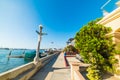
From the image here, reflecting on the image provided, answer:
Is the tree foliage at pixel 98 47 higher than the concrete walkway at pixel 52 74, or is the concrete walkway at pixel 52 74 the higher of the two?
the tree foliage at pixel 98 47

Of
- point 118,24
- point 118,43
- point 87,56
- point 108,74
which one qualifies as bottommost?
point 108,74

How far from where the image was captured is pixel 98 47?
9.94 meters

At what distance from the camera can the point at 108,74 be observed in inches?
432

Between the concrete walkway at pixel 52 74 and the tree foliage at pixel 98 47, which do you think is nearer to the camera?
the tree foliage at pixel 98 47

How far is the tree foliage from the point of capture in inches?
391

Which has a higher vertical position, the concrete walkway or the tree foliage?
the tree foliage

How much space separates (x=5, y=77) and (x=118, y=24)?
8.58 meters

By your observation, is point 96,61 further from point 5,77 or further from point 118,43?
point 5,77

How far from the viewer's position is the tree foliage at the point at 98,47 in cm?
992

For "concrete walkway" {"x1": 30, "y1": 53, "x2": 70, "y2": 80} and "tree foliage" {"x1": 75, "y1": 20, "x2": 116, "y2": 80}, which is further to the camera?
"concrete walkway" {"x1": 30, "y1": 53, "x2": 70, "y2": 80}

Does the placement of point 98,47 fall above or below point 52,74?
above

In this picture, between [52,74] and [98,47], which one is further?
[52,74]

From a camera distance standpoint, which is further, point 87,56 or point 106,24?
point 106,24

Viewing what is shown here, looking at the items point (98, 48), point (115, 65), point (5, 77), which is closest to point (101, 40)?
point (98, 48)
